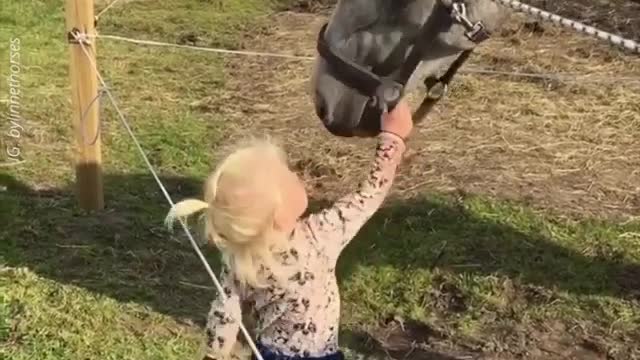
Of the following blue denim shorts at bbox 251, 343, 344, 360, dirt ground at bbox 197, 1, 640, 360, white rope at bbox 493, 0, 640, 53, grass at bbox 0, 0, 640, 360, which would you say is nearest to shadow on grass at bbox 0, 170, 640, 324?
grass at bbox 0, 0, 640, 360

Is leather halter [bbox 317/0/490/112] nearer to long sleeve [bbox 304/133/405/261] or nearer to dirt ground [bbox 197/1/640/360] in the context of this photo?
long sleeve [bbox 304/133/405/261]

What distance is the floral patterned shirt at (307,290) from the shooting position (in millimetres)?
1988

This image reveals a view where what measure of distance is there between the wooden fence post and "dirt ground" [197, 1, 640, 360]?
28.5 inches

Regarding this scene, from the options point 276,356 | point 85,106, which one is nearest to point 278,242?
point 276,356

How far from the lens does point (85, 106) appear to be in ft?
11.5

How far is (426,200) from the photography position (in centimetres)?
383

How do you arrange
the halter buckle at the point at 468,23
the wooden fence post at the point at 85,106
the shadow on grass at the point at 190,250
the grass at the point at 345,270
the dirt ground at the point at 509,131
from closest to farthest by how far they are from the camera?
1. the halter buckle at the point at 468,23
2. the grass at the point at 345,270
3. the shadow on grass at the point at 190,250
4. the wooden fence post at the point at 85,106
5. the dirt ground at the point at 509,131

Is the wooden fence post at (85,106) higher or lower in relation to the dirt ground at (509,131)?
higher

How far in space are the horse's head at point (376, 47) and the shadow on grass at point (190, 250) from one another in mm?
905

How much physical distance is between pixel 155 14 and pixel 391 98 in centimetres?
398

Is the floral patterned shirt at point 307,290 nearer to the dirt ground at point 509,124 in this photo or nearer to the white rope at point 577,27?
the white rope at point 577,27

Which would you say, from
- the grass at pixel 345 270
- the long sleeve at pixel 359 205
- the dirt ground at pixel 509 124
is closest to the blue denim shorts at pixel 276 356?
the long sleeve at pixel 359 205

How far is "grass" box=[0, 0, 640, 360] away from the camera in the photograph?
3006 mm

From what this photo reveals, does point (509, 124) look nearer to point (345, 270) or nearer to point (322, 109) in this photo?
point (345, 270)
